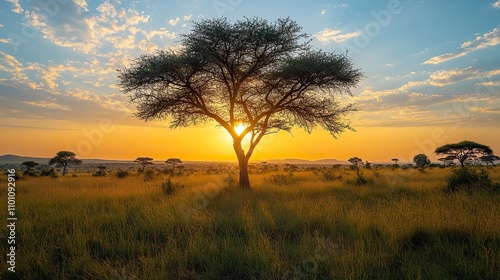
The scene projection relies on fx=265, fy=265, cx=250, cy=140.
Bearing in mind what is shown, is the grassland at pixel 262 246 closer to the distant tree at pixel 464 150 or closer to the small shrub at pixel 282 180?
the small shrub at pixel 282 180

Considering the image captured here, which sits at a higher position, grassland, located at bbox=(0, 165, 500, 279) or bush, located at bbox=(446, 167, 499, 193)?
bush, located at bbox=(446, 167, 499, 193)

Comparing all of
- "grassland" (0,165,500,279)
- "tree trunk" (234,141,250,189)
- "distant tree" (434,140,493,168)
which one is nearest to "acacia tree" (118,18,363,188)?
"tree trunk" (234,141,250,189)

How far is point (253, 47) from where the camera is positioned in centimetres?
1422

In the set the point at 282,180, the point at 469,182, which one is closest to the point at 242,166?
the point at 282,180

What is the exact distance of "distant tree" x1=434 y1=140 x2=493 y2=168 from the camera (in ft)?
130

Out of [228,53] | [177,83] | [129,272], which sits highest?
[228,53]

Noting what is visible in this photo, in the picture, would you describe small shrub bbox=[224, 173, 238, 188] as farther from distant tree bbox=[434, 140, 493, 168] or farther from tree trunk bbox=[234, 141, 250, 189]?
distant tree bbox=[434, 140, 493, 168]

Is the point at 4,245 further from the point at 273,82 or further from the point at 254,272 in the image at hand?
the point at 273,82

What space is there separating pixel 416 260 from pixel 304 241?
5.91 ft

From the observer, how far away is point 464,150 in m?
40.8

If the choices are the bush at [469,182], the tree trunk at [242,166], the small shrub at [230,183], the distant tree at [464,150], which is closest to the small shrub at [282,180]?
the small shrub at [230,183]

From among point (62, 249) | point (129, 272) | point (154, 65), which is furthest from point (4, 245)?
point (154, 65)

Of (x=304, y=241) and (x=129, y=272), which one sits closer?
(x=129, y=272)

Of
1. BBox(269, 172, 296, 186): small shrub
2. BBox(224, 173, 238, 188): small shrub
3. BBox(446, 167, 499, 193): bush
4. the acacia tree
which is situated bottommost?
BBox(269, 172, 296, 186): small shrub
